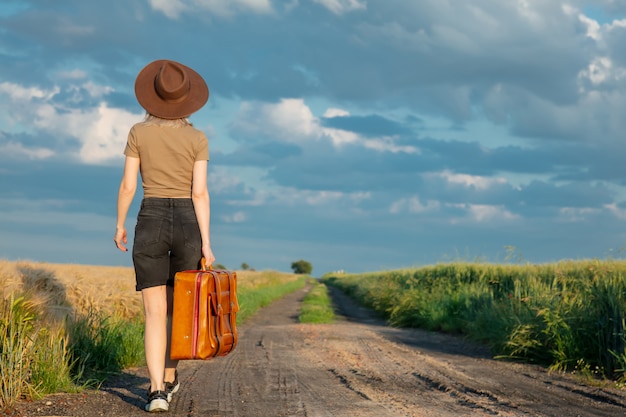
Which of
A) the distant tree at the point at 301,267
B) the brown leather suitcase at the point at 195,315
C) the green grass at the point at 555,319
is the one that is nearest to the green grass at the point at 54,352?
the brown leather suitcase at the point at 195,315

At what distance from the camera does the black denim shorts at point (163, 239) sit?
215 inches

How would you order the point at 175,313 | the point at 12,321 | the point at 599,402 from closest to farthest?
the point at 175,313 < the point at 12,321 < the point at 599,402

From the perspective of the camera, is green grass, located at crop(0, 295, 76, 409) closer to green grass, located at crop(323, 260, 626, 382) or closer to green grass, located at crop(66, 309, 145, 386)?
green grass, located at crop(66, 309, 145, 386)

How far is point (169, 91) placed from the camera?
5.54 meters

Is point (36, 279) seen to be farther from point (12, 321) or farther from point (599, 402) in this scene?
point (599, 402)

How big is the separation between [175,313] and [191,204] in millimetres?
888

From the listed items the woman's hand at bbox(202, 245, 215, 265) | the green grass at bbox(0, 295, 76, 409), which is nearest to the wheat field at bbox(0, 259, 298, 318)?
the green grass at bbox(0, 295, 76, 409)

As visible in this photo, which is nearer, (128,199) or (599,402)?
(128,199)

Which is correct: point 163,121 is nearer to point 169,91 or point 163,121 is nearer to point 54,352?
point 169,91

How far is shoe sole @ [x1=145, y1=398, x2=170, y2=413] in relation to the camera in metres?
5.42

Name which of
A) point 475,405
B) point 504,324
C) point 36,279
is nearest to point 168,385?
point 475,405

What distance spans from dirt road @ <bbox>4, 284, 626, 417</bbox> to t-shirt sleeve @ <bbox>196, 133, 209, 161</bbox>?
80.6 inches

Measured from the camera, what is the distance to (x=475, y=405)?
6234mm

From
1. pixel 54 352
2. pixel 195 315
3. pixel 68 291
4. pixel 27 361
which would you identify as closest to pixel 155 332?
pixel 195 315
